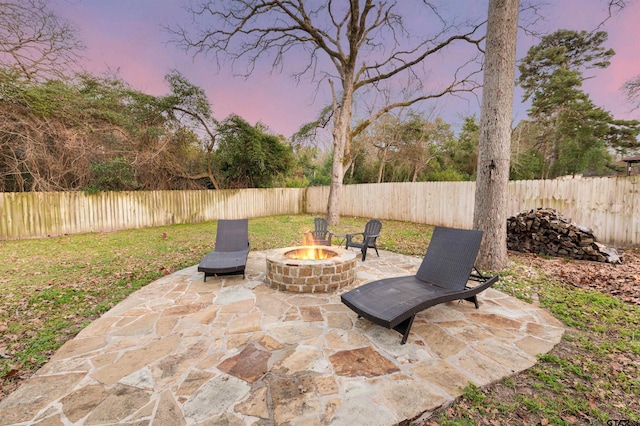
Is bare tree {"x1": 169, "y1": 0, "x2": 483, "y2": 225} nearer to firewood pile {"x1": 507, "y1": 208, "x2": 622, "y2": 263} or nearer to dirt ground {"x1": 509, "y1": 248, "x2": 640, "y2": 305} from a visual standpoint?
firewood pile {"x1": 507, "y1": 208, "x2": 622, "y2": 263}

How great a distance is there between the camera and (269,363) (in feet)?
7.93

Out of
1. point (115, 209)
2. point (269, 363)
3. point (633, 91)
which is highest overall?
point (633, 91)

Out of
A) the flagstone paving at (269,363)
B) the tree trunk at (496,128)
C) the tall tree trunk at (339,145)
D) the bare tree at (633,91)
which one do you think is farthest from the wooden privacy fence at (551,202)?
the flagstone paving at (269,363)

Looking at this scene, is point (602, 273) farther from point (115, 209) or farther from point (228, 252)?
point (115, 209)

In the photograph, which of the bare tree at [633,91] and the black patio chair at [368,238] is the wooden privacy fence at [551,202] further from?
the black patio chair at [368,238]

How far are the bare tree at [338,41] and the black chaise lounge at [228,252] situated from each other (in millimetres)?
6251

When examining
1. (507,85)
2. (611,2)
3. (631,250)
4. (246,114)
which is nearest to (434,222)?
(631,250)

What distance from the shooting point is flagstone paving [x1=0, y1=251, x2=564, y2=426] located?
1.89m

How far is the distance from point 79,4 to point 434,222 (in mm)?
12494

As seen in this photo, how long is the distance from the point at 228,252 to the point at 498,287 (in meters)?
4.93

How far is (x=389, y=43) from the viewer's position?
11.7m

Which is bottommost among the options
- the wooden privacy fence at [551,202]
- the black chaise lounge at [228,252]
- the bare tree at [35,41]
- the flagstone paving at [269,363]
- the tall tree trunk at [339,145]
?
the flagstone paving at [269,363]

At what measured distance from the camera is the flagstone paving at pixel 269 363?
6.19ft

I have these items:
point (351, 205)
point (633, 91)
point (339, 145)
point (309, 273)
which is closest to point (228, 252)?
point (309, 273)
